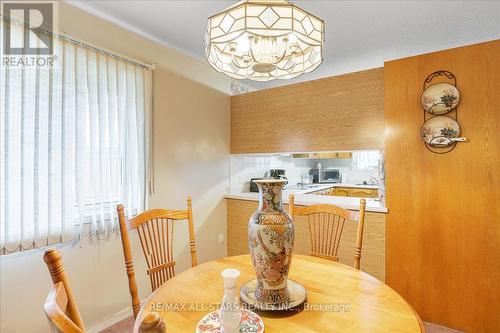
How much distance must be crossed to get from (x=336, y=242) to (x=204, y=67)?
7.55 ft

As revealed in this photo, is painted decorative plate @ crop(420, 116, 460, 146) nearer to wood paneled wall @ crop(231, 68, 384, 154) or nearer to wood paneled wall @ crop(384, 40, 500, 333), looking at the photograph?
wood paneled wall @ crop(384, 40, 500, 333)

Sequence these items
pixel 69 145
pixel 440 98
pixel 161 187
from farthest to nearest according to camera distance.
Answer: pixel 161 187 < pixel 440 98 < pixel 69 145

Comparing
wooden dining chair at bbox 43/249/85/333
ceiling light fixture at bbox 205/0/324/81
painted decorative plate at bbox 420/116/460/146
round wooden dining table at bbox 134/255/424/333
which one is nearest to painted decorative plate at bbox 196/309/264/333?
round wooden dining table at bbox 134/255/424/333

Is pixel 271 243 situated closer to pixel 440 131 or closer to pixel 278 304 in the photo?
pixel 278 304

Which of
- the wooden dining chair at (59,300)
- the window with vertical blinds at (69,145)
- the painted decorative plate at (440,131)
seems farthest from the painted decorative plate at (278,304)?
the painted decorative plate at (440,131)

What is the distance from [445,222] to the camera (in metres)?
2.02

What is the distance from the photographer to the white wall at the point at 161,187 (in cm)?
168

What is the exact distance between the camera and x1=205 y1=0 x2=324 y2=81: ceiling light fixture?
958 millimetres

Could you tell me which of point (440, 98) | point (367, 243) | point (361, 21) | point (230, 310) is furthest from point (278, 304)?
point (361, 21)

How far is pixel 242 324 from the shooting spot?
0.85 metres

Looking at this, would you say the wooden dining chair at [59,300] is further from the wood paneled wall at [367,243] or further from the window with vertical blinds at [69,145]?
the wood paneled wall at [367,243]

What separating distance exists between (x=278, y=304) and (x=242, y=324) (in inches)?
6.6
